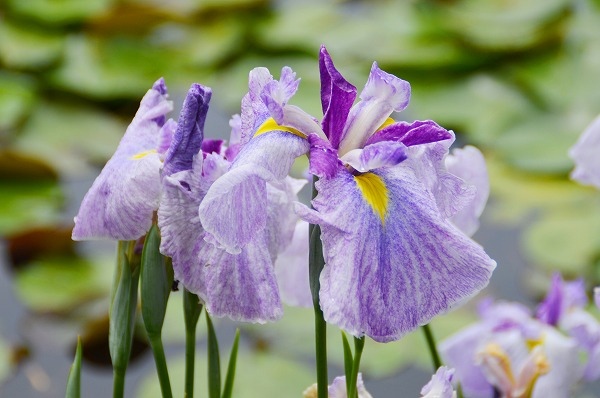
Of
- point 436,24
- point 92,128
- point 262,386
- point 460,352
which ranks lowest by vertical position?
point 262,386

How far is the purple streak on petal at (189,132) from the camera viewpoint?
0.41m

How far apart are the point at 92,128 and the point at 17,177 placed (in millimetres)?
238

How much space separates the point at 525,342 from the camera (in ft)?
2.11

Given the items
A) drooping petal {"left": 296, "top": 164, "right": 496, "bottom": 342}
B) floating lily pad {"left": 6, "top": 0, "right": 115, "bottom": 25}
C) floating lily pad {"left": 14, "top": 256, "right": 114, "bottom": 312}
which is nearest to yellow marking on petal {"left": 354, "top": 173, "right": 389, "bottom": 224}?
drooping petal {"left": 296, "top": 164, "right": 496, "bottom": 342}

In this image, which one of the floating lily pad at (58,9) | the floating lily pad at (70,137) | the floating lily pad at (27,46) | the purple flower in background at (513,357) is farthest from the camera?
the floating lily pad at (58,9)

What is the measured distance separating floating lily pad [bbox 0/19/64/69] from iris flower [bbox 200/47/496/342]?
5.92 ft

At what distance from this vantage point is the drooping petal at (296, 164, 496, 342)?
0.36 metres

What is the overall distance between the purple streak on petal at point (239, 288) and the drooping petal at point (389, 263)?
39 millimetres

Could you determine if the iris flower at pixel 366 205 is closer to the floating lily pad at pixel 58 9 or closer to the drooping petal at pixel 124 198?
the drooping petal at pixel 124 198

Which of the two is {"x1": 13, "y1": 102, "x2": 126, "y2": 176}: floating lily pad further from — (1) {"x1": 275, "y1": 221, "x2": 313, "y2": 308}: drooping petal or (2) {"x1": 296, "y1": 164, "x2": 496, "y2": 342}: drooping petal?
(2) {"x1": 296, "y1": 164, "x2": 496, "y2": 342}: drooping petal

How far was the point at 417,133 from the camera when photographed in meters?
0.40

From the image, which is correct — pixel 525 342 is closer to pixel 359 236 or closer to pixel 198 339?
pixel 359 236

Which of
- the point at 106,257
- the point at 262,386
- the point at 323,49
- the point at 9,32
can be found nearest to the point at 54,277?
the point at 106,257

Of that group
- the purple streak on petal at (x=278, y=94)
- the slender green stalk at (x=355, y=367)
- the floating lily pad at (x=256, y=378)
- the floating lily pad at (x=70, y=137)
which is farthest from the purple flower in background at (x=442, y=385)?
the floating lily pad at (x=70, y=137)
